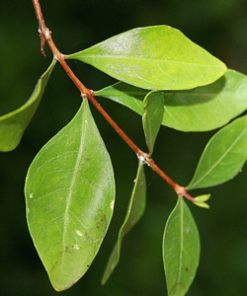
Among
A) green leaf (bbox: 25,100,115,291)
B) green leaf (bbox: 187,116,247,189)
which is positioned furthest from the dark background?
green leaf (bbox: 25,100,115,291)

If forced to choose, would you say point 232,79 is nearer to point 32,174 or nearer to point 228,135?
point 228,135

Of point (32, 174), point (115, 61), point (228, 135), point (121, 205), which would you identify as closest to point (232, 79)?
point (228, 135)

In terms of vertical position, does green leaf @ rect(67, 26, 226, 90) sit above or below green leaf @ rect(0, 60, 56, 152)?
below

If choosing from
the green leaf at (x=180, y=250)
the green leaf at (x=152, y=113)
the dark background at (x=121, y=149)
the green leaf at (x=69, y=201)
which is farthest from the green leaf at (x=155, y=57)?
the dark background at (x=121, y=149)

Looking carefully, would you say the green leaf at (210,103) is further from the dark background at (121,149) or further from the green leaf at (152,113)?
the dark background at (121,149)

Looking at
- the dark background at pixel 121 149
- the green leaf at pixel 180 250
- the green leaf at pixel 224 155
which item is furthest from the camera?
the dark background at pixel 121 149

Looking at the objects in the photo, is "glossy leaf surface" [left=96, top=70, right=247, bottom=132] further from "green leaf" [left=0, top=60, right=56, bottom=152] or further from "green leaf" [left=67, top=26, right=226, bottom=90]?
"green leaf" [left=0, top=60, right=56, bottom=152]

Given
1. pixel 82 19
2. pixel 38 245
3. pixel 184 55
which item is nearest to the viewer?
pixel 38 245
